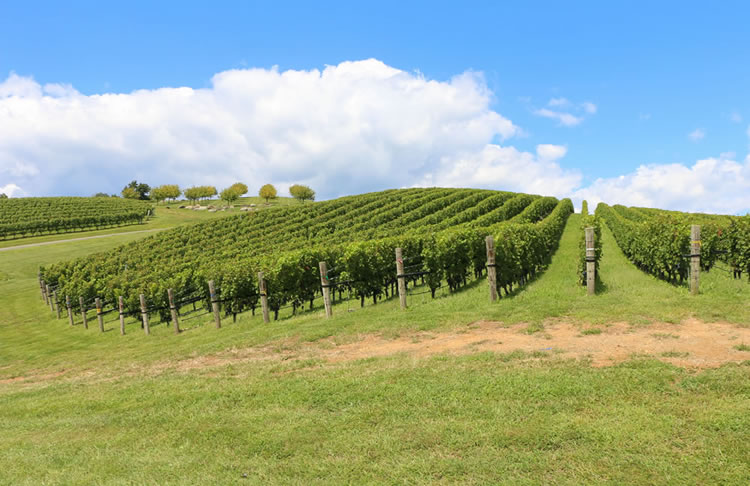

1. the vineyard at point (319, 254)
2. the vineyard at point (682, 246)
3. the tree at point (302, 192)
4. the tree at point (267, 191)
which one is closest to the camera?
the vineyard at point (682, 246)

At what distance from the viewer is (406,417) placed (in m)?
6.07

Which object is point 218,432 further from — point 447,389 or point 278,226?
point 278,226

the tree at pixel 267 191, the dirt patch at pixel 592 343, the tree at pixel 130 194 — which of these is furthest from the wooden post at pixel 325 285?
the tree at pixel 130 194

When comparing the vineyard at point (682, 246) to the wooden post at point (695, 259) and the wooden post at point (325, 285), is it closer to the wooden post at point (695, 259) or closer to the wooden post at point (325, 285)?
the wooden post at point (695, 259)

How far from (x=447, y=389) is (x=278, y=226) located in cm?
5043

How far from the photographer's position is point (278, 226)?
55531mm

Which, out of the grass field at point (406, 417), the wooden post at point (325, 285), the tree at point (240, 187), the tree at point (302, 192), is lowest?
the grass field at point (406, 417)

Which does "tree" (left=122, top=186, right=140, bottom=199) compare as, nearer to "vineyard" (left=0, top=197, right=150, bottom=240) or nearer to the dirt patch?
"vineyard" (left=0, top=197, right=150, bottom=240)

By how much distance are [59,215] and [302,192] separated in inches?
2351

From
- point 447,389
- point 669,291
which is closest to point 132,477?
point 447,389

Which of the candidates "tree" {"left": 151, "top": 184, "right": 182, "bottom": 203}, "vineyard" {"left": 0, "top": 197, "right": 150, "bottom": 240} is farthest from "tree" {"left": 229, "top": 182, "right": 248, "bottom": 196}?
"vineyard" {"left": 0, "top": 197, "right": 150, "bottom": 240}

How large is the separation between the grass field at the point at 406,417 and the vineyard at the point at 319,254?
319 inches

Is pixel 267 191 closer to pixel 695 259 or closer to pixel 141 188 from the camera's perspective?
pixel 141 188

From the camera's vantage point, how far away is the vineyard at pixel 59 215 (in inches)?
3125
